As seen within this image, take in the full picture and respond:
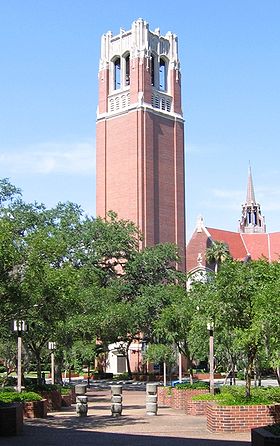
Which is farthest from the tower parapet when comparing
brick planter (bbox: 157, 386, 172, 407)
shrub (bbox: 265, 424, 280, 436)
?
shrub (bbox: 265, 424, 280, 436)

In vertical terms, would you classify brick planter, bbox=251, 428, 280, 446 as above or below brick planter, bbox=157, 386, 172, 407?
above

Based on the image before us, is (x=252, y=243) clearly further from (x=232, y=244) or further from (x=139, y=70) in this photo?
(x=139, y=70)

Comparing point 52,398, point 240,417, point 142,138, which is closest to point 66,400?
point 52,398

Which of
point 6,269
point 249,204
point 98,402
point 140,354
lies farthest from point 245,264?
point 249,204

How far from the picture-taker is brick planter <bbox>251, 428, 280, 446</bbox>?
12430 millimetres

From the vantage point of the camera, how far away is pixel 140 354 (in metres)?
69.4

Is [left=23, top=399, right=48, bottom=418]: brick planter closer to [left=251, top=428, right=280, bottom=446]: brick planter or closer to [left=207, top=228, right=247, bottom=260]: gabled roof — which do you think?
[left=251, top=428, right=280, bottom=446]: brick planter

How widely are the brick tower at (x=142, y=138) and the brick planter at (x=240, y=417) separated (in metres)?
56.5

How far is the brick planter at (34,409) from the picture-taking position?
78.1 ft

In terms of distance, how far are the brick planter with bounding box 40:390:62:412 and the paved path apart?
123cm

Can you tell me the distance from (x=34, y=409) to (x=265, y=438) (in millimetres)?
12906

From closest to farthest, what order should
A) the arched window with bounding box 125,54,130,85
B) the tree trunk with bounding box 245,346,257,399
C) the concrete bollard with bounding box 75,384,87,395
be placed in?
the tree trunk with bounding box 245,346,257,399 < the concrete bollard with bounding box 75,384,87,395 < the arched window with bounding box 125,54,130,85

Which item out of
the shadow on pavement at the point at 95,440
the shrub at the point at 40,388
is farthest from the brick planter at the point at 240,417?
the shrub at the point at 40,388

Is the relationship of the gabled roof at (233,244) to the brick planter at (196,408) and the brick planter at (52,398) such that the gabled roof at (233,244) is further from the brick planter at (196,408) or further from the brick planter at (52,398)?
the brick planter at (196,408)
